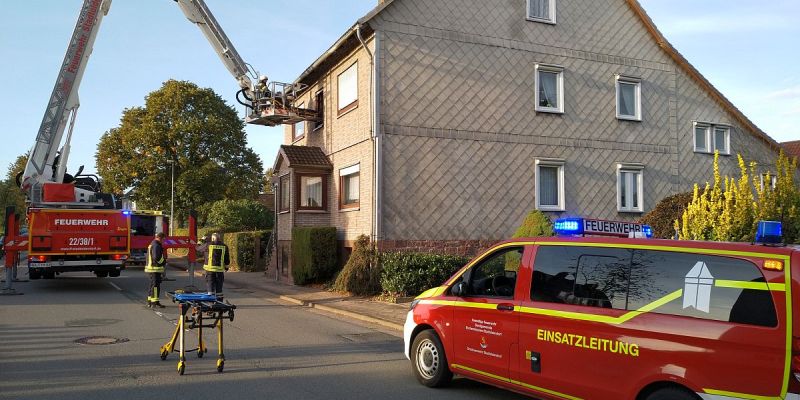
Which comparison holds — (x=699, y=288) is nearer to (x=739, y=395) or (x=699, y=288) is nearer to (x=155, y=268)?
(x=739, y=395)

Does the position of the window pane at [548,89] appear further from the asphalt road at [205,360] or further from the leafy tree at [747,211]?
the asphalt road at [205,360]

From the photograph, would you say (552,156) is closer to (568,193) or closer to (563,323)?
(568,193)

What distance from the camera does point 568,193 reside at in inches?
750

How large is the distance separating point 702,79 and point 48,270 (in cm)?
2096

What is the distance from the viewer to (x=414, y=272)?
1519 cm

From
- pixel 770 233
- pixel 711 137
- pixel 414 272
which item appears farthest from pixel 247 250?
pixel 770 233

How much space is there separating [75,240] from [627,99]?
55.4 feet

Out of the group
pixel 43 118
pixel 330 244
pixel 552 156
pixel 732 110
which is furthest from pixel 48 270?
pixel 732 110

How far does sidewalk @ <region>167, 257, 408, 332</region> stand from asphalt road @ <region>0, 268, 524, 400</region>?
42cm

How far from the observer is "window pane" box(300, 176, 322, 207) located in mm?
20312

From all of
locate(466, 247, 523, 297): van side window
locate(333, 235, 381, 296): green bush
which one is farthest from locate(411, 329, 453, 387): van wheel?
locate(333, 235, 381, 296): green bush

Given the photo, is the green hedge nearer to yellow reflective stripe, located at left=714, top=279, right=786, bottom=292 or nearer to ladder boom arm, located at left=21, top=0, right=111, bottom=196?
ladder boom arm, located at left=21, top=0, right=111, bottom=196

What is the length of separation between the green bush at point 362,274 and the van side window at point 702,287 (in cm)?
1109

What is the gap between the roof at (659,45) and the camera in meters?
17.0
